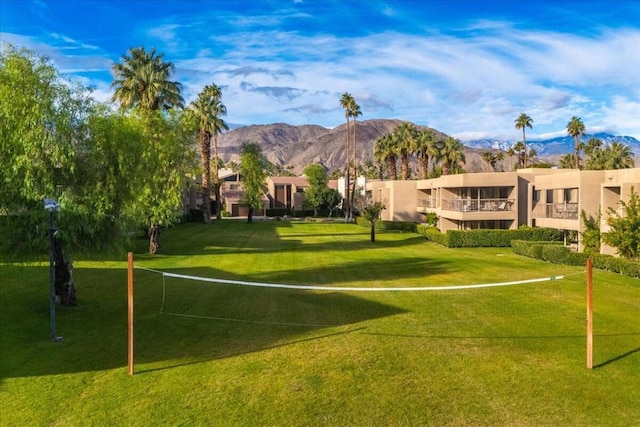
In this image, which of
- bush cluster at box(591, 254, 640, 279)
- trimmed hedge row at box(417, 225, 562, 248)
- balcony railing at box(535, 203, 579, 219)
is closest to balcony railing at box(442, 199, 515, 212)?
balcony railing at box(535, 203, 579, 219)

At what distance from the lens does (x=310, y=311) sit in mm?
17875

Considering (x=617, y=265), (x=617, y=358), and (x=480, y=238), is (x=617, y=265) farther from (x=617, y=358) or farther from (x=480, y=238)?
(x=617, y=358)

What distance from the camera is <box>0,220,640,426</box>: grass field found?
9641 millimetres

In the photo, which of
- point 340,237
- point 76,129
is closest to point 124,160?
point 76,129

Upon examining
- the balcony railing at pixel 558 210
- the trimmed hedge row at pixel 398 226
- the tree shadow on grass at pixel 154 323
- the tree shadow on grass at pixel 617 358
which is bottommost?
the tree shadow on grass at pixel 617 358

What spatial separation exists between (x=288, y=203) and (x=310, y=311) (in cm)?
9246

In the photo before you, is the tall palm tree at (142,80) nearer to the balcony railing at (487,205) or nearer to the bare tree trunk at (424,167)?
the balcony railing at (487,205)

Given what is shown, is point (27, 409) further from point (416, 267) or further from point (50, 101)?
point (416, 267)

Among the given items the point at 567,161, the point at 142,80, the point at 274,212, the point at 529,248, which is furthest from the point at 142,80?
the point at 567,161

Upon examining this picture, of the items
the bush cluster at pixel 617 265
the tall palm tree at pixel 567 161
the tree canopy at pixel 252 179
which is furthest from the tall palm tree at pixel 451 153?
the bush cluster at pixel 617 265

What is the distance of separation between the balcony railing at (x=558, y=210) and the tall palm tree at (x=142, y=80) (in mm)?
32097

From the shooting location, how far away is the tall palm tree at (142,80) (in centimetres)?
4309

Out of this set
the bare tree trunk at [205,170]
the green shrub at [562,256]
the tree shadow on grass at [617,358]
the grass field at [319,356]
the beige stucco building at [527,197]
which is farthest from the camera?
the bare tree trunk at [205,170]

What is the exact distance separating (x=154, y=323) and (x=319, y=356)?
236 inches
